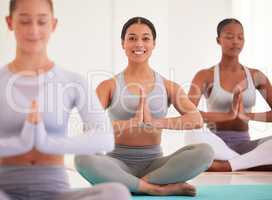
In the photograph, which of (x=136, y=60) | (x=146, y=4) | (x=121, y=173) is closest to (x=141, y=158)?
(x=121, y=173)

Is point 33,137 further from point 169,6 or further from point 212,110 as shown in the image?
point 169,6

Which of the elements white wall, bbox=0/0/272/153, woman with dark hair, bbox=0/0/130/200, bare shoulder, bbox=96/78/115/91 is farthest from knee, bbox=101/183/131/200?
white wall, bbox=0/0/272/153

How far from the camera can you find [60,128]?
1.51 meters

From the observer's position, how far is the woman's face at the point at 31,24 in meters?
1.52

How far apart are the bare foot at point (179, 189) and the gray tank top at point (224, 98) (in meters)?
1.03

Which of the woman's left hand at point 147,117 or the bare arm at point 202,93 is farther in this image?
the bare arm at point 202,93

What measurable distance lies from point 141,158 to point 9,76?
871 millimetres

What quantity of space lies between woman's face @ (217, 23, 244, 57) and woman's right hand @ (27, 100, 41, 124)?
183cm

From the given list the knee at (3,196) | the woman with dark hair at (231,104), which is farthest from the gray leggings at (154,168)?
the woman with dark hair at (231,104)

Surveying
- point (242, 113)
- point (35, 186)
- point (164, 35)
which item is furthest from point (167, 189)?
point (164, 35)

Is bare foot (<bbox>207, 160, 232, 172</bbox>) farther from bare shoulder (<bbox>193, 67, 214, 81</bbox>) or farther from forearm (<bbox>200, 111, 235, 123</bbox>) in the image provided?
bare shoulder (<bbox>193, 67, 214, 81</bbox>)

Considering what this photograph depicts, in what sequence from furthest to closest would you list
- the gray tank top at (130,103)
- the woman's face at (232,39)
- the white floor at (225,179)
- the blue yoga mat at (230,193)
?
the woman's face at (232,39), the white floor at (225,179), the gray tank top at (130,103), the blue yoga mat at (230,193)

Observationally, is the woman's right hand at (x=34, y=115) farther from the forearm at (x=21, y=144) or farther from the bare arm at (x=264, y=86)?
the bare arm at (x=264, y=86)

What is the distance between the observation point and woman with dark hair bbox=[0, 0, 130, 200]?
4.77ft
